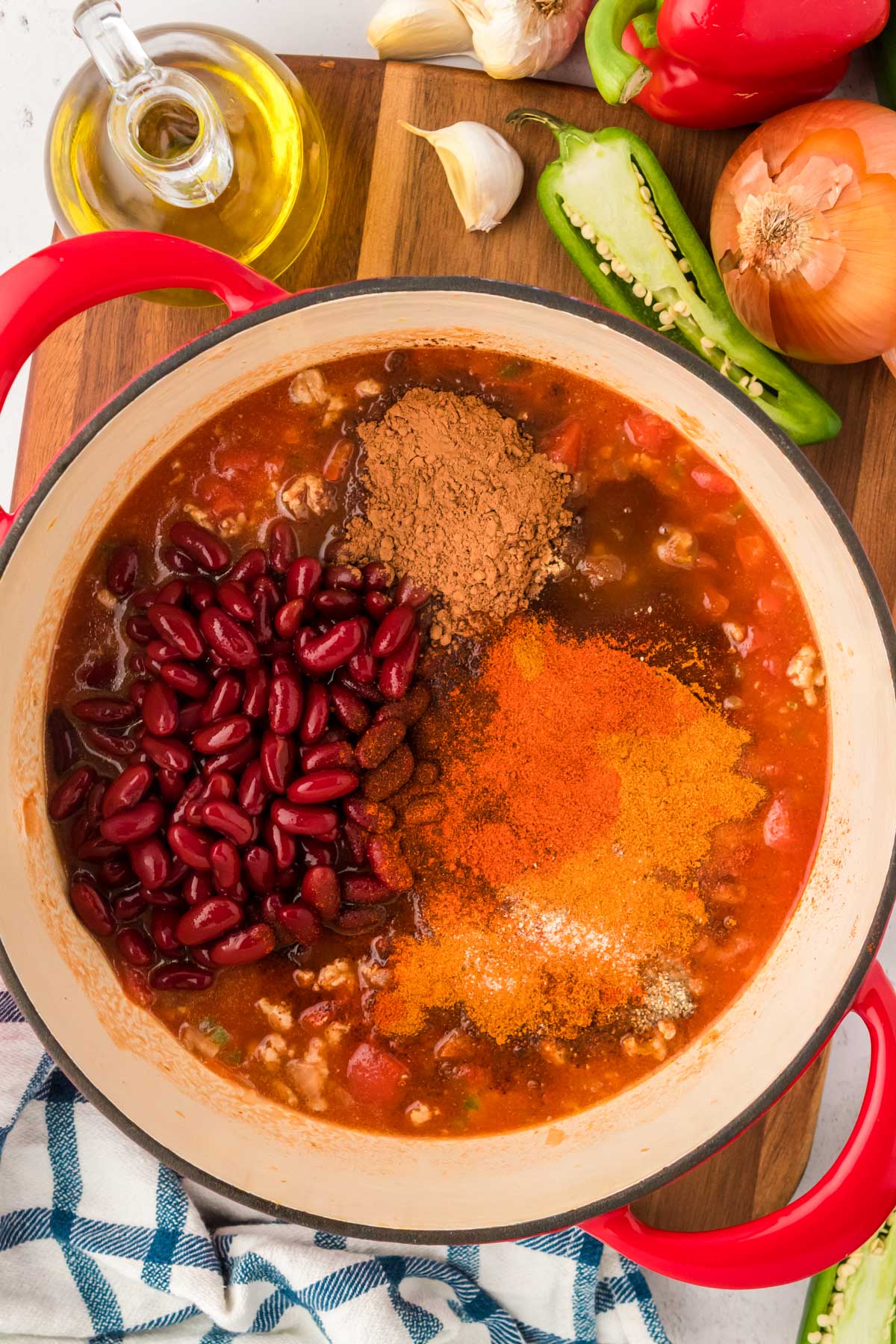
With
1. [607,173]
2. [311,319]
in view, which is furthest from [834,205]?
[311,319]

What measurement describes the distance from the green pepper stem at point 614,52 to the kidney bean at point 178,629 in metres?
0.97

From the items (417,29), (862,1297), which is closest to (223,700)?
(417,29)

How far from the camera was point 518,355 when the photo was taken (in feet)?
5.28

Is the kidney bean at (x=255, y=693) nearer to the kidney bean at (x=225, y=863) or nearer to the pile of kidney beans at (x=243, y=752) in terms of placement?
the pile of kidney beans at (x=243, y=752)

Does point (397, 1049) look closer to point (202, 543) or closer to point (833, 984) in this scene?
point (833, 984)

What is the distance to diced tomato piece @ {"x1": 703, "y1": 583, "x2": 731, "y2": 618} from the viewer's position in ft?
5.50

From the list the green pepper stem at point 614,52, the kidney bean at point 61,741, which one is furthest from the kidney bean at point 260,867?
the green pepper stem at point 614,52

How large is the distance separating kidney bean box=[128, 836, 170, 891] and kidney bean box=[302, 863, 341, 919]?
21 centimetres

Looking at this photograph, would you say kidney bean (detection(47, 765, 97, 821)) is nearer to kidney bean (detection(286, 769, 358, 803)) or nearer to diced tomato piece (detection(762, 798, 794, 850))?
kidney bean (detection(286, 769, 358, 803))

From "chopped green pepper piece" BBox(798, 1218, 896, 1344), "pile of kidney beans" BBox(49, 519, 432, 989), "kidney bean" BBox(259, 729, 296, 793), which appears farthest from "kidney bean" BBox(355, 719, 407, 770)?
"chopped green pepper piece" BBox(798, 1218, 896, 1344)

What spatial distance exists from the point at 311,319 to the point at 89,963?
1.01 m

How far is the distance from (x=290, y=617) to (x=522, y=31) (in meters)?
0.91

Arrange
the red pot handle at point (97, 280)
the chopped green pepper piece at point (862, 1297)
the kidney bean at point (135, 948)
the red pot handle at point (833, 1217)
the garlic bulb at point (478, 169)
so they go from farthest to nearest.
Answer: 1. the chopped green pepper piece at point (862, 1297)
2. the kidney bean at point (135, 948)
3. the garlic bulb at point (478, 169)
4. the red pot handle at point (833, 1217)
5. the red pot handle at point (97, 280)

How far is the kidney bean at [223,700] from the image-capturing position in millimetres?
1624
